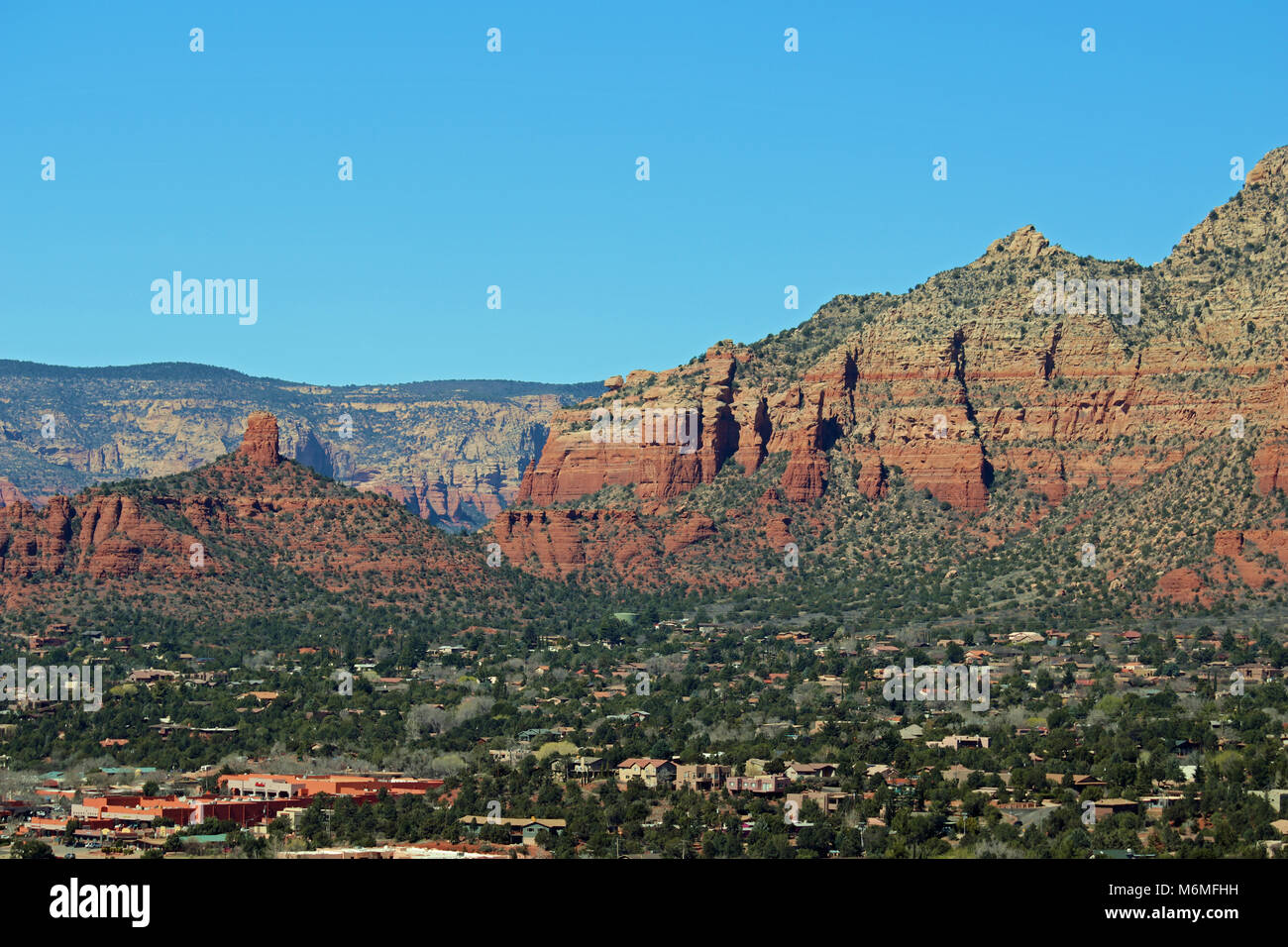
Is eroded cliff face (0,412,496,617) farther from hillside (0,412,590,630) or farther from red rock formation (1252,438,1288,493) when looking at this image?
red rock formation (1252,438,1288,493)

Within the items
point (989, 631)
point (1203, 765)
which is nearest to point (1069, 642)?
point (989, 631)

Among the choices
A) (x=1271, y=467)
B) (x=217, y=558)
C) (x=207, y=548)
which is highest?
(x=1271, y=467)

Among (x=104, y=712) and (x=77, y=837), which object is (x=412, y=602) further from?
(x=77, y=837)

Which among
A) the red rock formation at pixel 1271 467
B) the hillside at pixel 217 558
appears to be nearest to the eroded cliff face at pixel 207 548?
the hillside at pixel 217 558

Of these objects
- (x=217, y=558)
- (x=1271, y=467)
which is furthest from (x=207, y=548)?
(x=1271, y=467)

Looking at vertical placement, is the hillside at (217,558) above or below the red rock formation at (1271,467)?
below

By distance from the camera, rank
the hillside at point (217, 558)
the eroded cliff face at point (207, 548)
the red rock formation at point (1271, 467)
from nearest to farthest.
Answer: the red rock formation at point (1271, 467)
the hillside at point (217, 558)
the eroded cliff face at point (207, 548)

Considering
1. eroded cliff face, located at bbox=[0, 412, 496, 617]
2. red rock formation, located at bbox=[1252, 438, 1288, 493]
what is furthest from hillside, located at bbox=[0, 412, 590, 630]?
red rock formation, located at bbox=[1252, 438, 1288, 493]

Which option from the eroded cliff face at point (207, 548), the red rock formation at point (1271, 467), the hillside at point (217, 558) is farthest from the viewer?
the eroded cliff face at point (207, 548)

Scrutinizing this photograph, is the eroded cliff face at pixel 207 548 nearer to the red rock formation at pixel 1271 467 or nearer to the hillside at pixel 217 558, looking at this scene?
the hillside at pixel 217 558

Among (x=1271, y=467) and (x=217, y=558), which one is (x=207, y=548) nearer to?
(x=217, y=558)

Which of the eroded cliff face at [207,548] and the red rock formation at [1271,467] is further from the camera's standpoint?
the eroded cliff face at [207,548]
